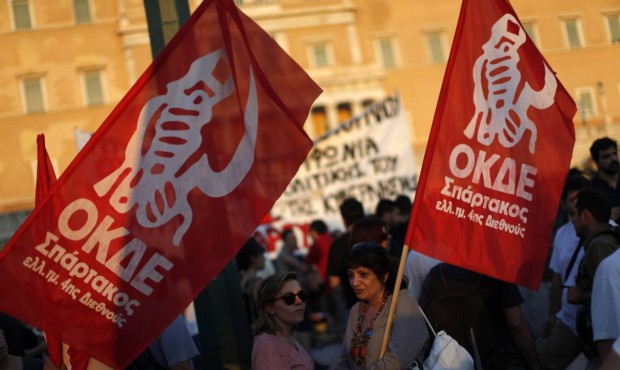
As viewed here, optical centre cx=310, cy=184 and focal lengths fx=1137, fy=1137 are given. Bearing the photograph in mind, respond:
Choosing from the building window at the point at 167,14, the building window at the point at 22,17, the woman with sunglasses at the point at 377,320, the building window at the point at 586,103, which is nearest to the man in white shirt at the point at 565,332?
Answer: the woman with sunglasses at the point at 377,320

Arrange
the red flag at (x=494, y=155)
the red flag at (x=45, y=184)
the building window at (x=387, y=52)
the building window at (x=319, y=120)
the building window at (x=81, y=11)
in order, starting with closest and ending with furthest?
1. the red flag at (x=45, y=184)
2. the red flag at (x=494, y=155)
3. the building window at (x=81, y=11)
4. the building window at (x=387, y=52)
5. the building window at (x=319, y=120)

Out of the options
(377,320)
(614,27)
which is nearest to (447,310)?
(377,320)

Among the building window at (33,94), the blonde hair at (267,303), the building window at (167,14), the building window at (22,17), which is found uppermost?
the building window at (33,94)

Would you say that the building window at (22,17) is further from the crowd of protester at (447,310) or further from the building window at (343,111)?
the building window at (343,111)

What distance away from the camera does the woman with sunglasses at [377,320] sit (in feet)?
14.2

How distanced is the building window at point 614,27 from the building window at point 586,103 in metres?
1.40

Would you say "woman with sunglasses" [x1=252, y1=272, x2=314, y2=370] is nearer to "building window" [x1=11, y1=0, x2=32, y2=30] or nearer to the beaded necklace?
the beaded necklace

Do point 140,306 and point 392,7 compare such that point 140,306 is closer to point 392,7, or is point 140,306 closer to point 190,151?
point 190,151

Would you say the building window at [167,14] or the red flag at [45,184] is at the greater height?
the building window at [167,14]

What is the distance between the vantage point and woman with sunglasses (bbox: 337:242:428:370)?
433 centimetres

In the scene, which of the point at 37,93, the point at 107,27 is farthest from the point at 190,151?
the point at 107,27

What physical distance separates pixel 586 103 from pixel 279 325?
12443 millimetres

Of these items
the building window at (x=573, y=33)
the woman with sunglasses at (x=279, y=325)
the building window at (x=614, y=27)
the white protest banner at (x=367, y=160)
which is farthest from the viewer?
the building window at (x=573, y=33)

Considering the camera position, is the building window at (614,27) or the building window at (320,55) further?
the building window at (320,55)
